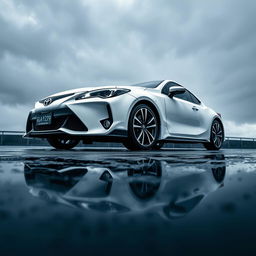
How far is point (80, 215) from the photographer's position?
20.1 inches

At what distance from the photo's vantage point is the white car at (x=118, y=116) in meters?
4.01

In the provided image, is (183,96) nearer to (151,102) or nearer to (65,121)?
(151,102)

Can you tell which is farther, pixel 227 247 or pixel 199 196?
pixel 199 196

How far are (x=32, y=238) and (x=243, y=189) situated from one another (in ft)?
2.04

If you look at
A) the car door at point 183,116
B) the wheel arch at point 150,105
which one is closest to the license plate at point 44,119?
the wheel arch at point 150,105

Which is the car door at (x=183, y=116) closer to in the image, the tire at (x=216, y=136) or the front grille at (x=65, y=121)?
the tire at (x=216, y=136)

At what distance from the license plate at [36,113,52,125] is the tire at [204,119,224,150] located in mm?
3939

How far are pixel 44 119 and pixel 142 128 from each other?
151cm

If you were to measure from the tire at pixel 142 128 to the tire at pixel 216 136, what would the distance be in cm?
246

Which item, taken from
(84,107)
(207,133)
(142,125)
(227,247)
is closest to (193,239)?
(227,247)

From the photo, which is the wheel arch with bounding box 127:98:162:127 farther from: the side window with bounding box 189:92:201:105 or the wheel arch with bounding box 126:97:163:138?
the side window with bounding box 189:92:201:105

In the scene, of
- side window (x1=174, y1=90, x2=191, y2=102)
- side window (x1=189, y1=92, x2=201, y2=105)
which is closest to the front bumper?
side window (x1=174, y1=90, x2=191, y2=102)

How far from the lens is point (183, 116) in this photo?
18.2 feet

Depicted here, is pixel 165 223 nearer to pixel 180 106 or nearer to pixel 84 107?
pixel 84 107
